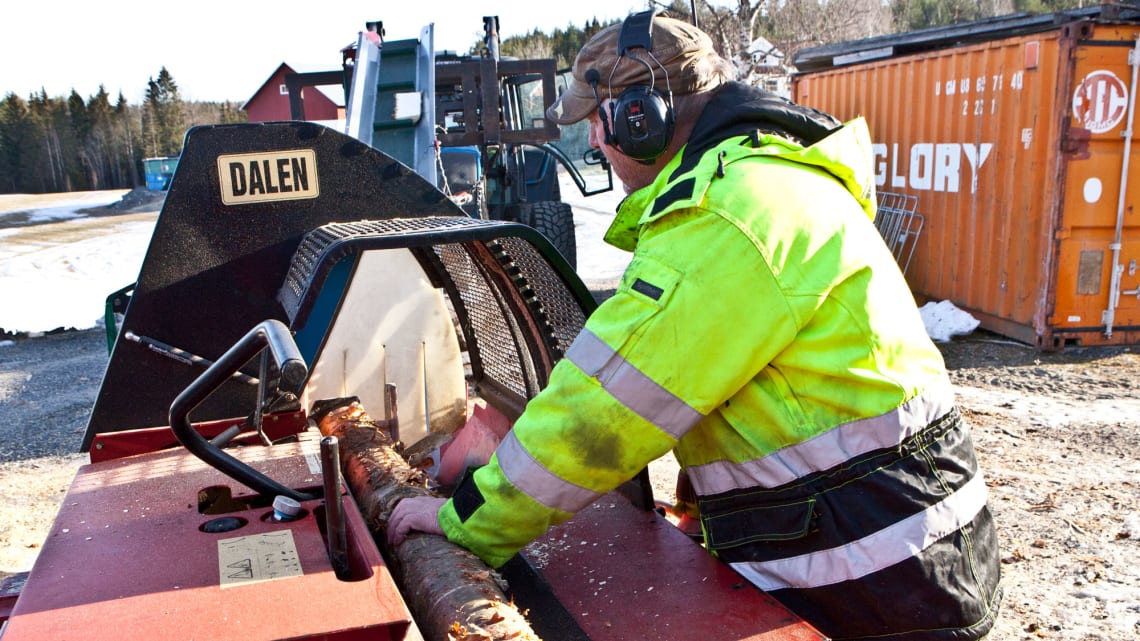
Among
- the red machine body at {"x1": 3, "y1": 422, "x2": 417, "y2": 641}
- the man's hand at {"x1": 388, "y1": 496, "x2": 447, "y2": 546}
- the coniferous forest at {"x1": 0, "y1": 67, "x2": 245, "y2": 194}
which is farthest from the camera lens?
the coniferous forest at {"x1": 0, "y1": 67, "x2": 245, "y2": 194}

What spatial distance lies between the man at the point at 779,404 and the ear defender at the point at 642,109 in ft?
0.05

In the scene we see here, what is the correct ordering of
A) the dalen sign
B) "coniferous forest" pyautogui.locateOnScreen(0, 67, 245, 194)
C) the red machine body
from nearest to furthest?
1. the red machine body
2. the dalen sign
3. "coniferous forest" pyautogui.locateOnScreen(0, 67, 245, 194)

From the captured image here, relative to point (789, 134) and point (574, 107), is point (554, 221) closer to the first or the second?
point (574, 107)

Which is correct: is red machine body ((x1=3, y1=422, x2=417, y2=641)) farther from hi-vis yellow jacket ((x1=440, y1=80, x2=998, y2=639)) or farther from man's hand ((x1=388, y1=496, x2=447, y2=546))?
hi-vis yellow jacket ((x1=440, y1=80, x2=998, y2=639))

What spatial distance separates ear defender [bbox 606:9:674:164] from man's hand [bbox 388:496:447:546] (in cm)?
88

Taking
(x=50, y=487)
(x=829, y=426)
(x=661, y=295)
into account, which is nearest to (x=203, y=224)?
(x=661, y=295)

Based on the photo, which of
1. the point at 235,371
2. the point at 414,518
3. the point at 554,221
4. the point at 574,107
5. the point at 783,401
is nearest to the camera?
the point at 783,401

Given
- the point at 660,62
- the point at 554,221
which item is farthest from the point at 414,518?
the point at 554,221

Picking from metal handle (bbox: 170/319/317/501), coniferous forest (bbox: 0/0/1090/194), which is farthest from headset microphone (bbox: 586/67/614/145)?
coniferous forest (bbox: 0/0/1090/194)

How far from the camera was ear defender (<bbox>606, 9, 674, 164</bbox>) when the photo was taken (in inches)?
74.2

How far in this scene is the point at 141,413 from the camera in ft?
8.84

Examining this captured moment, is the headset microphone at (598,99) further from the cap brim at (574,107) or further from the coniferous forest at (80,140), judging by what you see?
the coniferous forest at (80,140)

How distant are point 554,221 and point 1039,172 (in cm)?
437

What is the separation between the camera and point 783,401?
1.65 meters
